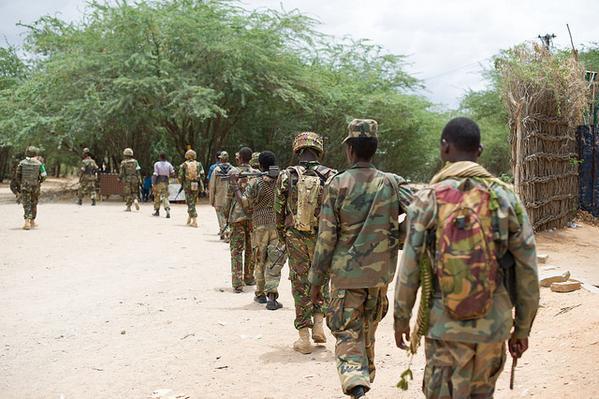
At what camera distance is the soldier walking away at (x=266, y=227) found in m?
7.05

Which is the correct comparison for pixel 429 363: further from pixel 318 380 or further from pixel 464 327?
pixel 318 380

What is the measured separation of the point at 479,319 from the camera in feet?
9.32

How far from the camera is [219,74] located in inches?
903

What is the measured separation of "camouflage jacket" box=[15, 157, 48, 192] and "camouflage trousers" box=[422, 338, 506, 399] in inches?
493

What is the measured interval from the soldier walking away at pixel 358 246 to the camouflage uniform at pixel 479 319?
96 centimetres

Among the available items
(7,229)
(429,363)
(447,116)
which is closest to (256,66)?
(7,229)

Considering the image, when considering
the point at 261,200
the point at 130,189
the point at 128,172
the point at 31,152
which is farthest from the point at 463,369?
the point at 130,189

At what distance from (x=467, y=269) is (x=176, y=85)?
1985 centimetres

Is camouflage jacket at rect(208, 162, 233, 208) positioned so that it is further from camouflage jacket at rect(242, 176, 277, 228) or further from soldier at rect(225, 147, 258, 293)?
camouflage jacket at rect(242, 176, 277, 228)

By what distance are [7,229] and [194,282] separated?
24.4 ft

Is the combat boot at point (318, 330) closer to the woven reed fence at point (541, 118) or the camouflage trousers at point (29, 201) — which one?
the woven reed fence at point (541, 118)

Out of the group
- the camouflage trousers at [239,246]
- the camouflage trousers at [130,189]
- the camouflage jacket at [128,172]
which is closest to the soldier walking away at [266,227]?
the camouflage trousers at [239,246]

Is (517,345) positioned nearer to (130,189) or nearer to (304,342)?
(304,342)

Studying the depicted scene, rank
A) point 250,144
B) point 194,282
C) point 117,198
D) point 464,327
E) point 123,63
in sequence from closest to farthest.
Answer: point 464,327 < point 194,282 < point 123,63 < point 117,198 < point 250,144
